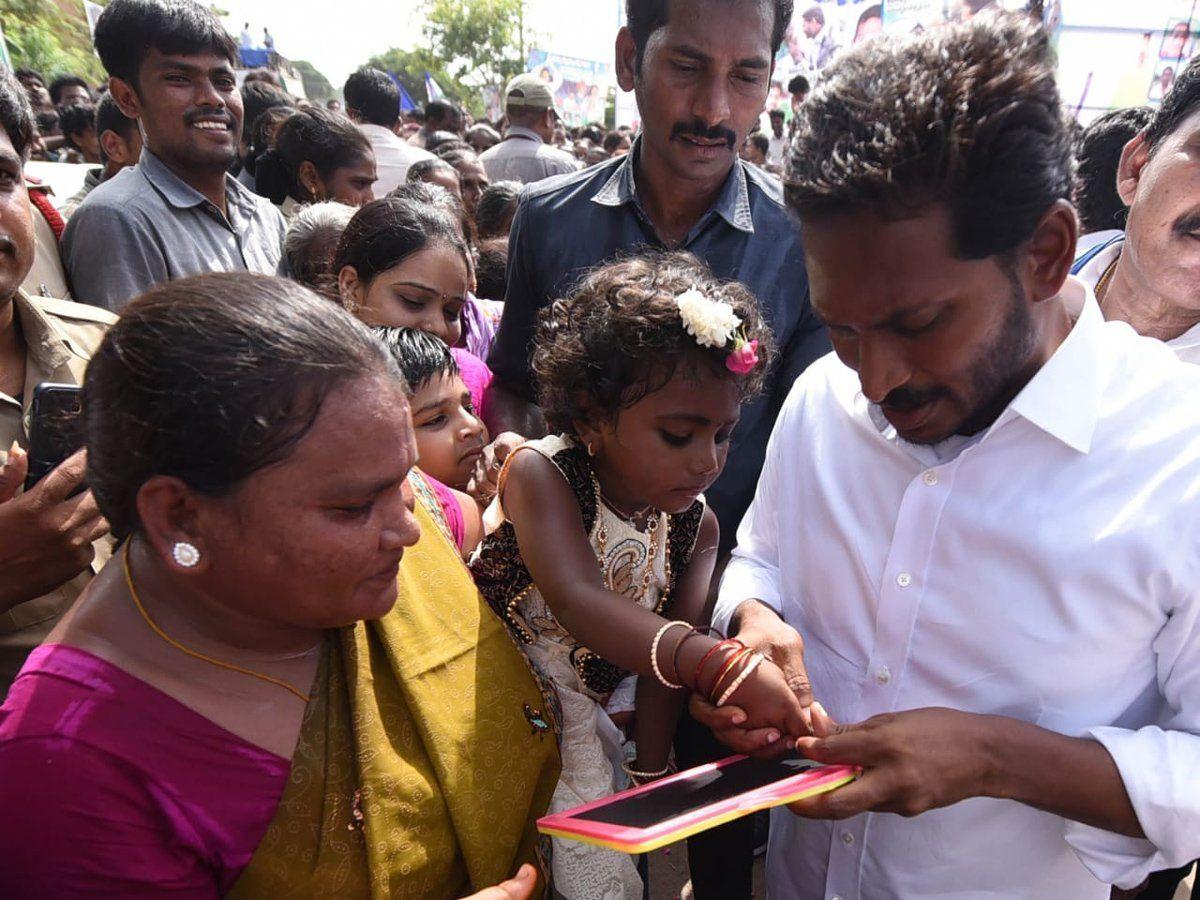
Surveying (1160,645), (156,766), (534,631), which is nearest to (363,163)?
(534,631)

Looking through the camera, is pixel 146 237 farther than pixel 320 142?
No

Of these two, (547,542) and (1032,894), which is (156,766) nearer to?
(547,542)

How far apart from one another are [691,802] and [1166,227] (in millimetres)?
2111

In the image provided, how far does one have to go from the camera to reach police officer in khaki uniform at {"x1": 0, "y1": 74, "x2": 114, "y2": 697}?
1723mm

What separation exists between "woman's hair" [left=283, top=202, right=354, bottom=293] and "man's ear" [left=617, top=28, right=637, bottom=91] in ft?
4.81

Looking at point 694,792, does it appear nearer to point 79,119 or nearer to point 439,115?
point 79,119

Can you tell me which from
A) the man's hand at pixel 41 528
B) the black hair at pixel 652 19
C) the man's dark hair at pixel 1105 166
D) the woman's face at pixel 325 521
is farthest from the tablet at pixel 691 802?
the man's dark hair at pixel 1105 166

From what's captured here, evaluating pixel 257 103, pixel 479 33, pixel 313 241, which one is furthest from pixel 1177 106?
pixel 479 33

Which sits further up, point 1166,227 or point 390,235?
point 1166,227

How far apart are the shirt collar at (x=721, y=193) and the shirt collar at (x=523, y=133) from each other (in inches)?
202

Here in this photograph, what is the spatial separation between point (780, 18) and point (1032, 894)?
2.57 meters

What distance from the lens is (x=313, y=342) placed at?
4.55 ft

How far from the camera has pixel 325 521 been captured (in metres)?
1.40

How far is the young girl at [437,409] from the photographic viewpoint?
2596 mm
